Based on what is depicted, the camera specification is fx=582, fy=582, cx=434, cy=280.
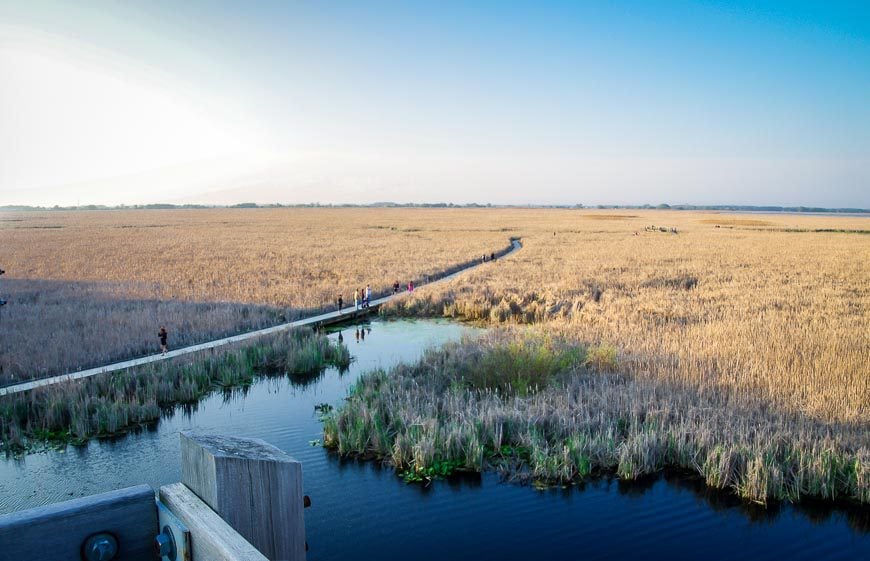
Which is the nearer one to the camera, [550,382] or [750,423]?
[750,423]

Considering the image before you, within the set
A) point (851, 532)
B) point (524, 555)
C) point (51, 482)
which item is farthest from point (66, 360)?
point (851, 532)

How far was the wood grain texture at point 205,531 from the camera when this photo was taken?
186 centimetres

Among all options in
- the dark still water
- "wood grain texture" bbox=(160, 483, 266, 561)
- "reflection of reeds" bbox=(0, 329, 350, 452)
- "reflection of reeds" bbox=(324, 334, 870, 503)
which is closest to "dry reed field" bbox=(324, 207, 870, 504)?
"reflection of reeds" bbox=(324, 334, 870, 503)

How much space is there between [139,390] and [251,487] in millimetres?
13082

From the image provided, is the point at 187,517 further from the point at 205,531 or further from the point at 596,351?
the point at 596,351

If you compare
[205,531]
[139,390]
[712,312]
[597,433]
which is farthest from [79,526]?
[712,312]

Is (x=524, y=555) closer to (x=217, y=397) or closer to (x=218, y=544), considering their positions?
(x=218, y=544)

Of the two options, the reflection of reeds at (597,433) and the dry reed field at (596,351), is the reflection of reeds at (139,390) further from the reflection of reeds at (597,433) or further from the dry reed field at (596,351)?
the reflection of reeds at (597,433)

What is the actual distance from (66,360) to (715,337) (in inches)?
727

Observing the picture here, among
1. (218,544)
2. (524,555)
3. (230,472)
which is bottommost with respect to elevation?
(524,555)

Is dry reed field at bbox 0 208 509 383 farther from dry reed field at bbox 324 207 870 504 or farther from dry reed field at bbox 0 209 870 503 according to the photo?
dry reed field at bbox 324 207 870 504

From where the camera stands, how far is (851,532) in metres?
8.50

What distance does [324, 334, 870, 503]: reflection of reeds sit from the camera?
9.49 metres

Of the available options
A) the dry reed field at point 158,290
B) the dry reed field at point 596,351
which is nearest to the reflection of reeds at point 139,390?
the dry reed field at point 158,290
